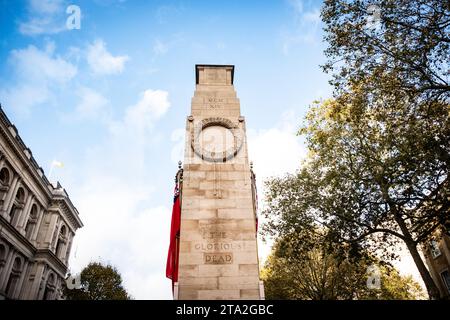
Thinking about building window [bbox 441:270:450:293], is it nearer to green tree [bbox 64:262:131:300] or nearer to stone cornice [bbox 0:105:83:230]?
green tree [bbox 64:262:131:300]

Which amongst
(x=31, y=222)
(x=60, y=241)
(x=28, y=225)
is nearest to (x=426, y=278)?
(x=31, y=222)

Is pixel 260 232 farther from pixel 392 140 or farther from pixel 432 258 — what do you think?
pixel 432 258

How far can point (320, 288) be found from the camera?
3094 centimetres

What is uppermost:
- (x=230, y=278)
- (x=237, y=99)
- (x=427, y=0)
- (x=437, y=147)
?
(x=427, y=0)

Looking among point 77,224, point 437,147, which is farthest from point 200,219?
point 77,224

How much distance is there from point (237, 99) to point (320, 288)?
2621cm

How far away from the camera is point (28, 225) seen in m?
44.6

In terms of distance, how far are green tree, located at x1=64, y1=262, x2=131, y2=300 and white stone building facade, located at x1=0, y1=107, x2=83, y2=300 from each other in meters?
4.84

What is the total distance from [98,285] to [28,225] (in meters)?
14.5

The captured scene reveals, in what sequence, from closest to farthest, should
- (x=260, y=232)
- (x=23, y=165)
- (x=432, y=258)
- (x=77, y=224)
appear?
(x=260, y=232) < (x=432, y=258) < (x=23, y=165) < (x=77, y=224)

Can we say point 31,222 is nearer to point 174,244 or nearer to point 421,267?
point 174,244

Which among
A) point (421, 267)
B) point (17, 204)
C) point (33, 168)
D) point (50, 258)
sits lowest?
point (421, 267)

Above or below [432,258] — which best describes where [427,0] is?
above
